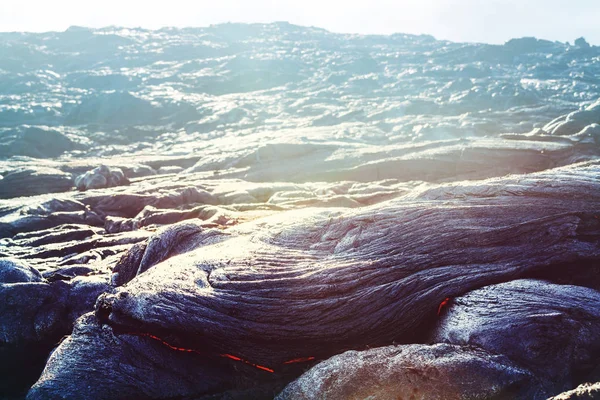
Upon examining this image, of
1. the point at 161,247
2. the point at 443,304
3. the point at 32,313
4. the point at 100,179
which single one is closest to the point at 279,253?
the point at 443,304

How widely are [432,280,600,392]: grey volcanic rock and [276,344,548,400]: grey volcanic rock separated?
1.54 feet

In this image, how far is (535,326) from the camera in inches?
382

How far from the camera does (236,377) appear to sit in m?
10.7

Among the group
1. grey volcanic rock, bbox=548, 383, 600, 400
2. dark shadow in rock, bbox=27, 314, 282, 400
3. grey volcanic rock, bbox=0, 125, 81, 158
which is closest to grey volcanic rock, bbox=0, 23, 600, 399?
dark shadow in rock, bbox=27, 314, 282, 400

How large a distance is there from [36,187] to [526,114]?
69717mm

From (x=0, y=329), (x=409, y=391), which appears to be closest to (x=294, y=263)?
(x=409, y=391)

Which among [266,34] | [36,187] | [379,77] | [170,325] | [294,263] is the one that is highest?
[266,34]

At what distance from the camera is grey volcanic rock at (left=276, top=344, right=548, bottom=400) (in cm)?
859

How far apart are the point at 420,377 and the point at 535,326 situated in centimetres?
312

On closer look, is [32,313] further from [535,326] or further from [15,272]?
[535,326]

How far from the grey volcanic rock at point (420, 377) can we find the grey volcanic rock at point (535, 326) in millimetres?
468

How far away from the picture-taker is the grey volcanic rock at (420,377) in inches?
338

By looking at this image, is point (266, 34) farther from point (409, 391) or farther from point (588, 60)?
point (409, 391)

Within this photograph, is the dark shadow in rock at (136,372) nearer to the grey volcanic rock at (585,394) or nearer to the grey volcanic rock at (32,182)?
the grey volcanic rock at (585,394)
